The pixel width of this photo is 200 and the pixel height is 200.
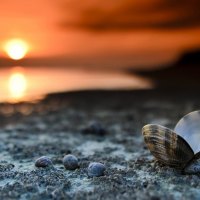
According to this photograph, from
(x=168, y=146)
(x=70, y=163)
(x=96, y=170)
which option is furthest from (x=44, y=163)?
(x=168, y=146)

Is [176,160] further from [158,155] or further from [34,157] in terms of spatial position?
[34,157]

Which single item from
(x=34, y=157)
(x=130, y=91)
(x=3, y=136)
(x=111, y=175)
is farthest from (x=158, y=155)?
(x=130, y=91)

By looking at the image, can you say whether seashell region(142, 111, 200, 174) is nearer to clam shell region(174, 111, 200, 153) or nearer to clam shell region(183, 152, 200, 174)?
clam shell region(183, 152, 200, 174)

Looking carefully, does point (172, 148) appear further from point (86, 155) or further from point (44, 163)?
point (86, 155)

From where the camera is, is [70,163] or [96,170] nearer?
[96,170]

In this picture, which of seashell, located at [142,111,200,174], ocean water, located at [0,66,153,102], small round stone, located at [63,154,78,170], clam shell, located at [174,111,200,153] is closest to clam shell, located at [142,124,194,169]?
seashell, located at [142,111,200,174]

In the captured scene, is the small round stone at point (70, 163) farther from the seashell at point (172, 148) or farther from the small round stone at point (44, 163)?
the seashell at point (172, 148)
